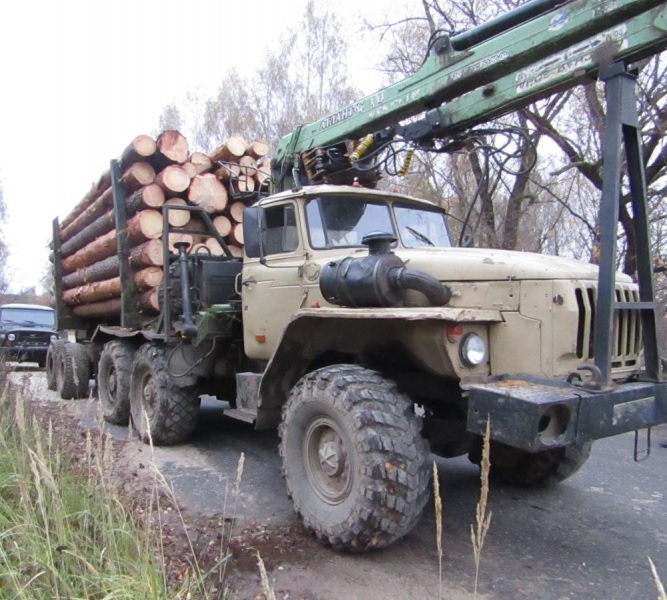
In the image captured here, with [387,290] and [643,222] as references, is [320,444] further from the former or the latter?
[643,222]

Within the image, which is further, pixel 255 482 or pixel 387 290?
pixel 255 482

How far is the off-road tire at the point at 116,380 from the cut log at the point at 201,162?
2434mm

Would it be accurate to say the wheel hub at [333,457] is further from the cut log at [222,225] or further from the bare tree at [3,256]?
the bare tree at [3,256]

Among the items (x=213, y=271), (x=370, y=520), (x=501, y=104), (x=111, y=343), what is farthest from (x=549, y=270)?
(x=111, y=343)

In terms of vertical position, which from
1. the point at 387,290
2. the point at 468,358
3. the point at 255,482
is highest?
the point at 387,290

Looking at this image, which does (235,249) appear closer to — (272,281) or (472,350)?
(272,281)

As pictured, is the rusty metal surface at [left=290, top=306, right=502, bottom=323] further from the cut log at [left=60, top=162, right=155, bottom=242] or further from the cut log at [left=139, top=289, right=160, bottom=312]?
the cut log at [left=60, top=162, right=155, bottom=242]

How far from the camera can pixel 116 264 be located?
25.4ft

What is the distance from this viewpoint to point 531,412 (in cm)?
295

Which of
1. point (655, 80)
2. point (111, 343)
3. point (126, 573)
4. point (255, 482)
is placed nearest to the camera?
point (126, 573)

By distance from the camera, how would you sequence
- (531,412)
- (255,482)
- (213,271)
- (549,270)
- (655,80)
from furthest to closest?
(655,80), (213,271), (255,482), (549,270), (531,412)

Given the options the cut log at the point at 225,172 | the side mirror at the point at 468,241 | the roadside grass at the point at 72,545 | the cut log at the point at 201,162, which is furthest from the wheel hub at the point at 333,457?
the cut log at the point at 201,162

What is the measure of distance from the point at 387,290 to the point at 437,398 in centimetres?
98

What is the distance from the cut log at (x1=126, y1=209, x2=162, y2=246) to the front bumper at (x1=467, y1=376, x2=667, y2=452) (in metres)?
5.06
